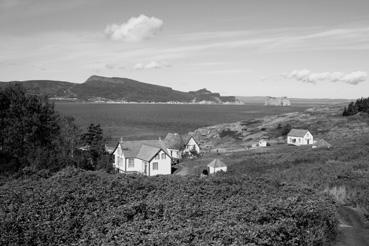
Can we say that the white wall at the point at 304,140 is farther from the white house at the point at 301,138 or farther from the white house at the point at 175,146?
the white house at the point at 175,146

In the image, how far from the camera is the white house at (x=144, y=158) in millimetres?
46938

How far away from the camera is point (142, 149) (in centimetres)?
4909

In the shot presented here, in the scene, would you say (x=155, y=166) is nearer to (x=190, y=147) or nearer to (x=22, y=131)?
(x=22, y=131)

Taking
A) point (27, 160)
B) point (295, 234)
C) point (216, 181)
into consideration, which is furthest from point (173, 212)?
point (27, 160)

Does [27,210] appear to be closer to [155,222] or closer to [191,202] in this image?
[155,222]

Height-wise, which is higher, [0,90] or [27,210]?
[0,90]

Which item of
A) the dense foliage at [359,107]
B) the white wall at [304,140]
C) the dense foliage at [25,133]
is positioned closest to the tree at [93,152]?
the dense foliage at [25,133]

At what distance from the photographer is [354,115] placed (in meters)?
109

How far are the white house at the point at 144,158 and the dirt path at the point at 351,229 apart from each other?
1391 inches

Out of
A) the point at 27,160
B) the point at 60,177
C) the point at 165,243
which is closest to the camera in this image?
the point at 165,243

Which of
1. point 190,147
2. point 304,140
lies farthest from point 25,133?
point 304,140

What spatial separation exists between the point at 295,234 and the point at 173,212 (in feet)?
11.5

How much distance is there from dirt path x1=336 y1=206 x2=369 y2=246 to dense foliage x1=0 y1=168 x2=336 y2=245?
1.56 feet

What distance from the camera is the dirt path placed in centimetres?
973
